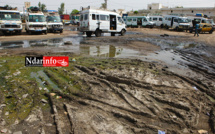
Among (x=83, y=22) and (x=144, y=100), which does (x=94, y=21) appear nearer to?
(x=83, y=22)

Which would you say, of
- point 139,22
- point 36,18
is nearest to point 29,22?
point 36,18

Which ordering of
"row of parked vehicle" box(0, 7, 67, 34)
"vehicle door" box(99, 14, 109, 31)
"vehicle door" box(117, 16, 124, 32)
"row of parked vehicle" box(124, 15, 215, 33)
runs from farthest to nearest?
"row of parked vehicle" box(124, 15, 215, 33)
"vehicle door" box(117, 16, 124, 32)
"vehicle door" box(99, 14, 109, 31)
"row of parked vehicle" box(0, 7, 67, 34)

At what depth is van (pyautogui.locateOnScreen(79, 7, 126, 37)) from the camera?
1580 centimetres

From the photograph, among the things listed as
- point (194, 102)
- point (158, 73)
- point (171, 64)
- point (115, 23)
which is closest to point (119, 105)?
point (194, 102)

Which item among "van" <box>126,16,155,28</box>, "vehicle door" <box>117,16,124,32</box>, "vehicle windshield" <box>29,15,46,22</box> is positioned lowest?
"vehicle door" <box>117,16,124,32</box>

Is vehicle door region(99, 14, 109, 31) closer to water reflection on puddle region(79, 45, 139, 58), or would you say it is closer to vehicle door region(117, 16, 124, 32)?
vehicle door region(117, 16, 124, 32)

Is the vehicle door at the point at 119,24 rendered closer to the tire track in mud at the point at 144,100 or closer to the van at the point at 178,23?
the van at the point at 178,23

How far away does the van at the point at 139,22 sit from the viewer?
33094 mm

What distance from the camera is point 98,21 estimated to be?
1630cm

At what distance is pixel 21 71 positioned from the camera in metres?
5.61

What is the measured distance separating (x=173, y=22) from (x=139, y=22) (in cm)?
793

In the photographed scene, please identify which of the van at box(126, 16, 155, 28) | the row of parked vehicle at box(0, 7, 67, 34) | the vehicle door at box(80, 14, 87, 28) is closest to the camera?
the row of parked vehicle at box(0, 7, 67, 34)

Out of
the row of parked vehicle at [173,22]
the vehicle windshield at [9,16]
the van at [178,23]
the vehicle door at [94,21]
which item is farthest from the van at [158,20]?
the vehicle windshield at [9,16]

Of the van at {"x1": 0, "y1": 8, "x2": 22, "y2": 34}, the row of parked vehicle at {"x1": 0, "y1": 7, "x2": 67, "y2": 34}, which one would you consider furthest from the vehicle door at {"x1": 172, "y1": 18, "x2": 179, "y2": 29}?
the van at {"x1": 0, "y1": 8, "x2": 22, "y2": 34}
